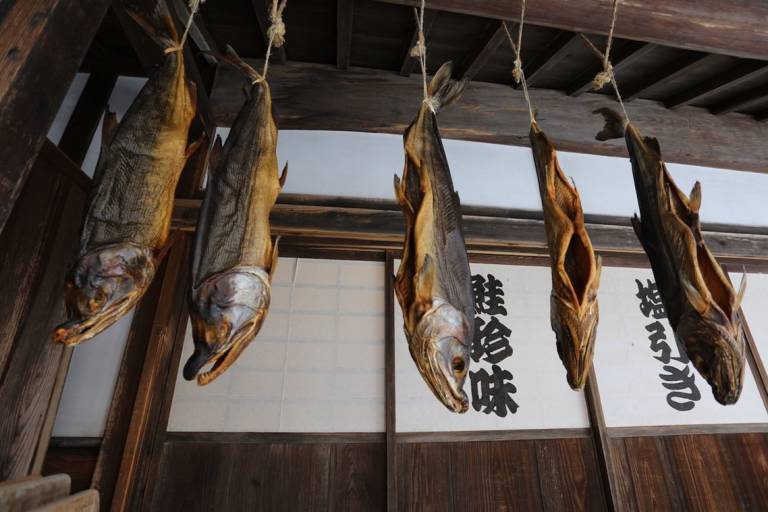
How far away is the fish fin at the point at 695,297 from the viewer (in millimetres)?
1662

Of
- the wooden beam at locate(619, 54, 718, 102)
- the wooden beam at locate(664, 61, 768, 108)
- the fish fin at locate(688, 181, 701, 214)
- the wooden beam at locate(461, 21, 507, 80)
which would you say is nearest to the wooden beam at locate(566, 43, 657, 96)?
the wooden beam at locate(619, 54, 718, 102)

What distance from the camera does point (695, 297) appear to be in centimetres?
169

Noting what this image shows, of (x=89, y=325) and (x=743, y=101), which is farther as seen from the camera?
(x=743, y=101)

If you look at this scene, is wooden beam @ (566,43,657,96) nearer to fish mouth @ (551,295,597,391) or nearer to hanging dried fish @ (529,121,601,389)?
hanging dried fish @ (529,121,601,389)

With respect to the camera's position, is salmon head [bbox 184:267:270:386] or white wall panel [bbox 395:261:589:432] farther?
white wall panel [bbox 395:261:589:432]

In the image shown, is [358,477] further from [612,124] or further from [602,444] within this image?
[612,124]

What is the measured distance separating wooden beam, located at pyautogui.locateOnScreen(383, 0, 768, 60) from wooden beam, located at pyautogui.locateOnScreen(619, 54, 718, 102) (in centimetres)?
110

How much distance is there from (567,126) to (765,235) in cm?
217

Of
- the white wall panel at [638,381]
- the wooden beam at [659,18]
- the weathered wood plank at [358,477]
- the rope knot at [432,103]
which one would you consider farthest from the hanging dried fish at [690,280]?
the weathered wood plank at [358,477]

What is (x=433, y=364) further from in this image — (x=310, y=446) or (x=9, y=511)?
(x=310, y=446)

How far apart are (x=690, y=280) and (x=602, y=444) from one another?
175cm

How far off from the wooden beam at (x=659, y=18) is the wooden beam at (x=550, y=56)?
0.89 meters

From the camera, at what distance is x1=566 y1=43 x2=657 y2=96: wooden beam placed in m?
3.09

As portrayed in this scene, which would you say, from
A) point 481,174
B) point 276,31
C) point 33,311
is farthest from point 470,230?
point 33,311
